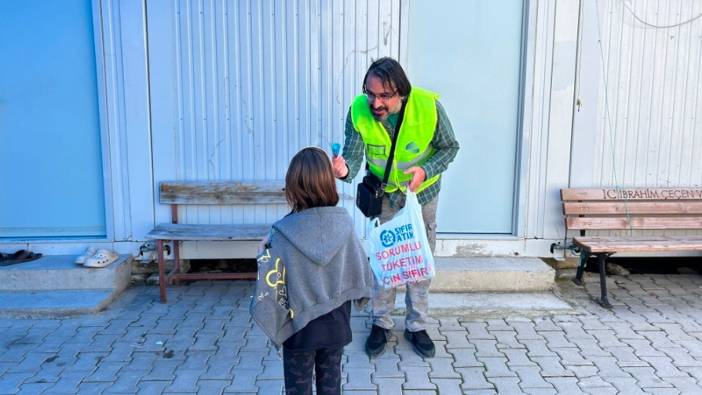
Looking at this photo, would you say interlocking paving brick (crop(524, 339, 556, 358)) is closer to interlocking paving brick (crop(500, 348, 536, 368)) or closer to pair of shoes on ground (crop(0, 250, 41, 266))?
interlocking paving brick (crop(500, 348, 536, 368))

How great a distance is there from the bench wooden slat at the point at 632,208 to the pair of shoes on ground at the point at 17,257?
450cm

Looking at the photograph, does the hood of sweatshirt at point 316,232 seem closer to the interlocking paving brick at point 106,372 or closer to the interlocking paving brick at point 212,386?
the interlocking paving brick at point 212,386

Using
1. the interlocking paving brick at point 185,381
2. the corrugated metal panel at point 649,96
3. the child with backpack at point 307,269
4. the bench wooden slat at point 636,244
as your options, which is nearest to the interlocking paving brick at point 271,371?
the interlocking paving brick at point 185,381

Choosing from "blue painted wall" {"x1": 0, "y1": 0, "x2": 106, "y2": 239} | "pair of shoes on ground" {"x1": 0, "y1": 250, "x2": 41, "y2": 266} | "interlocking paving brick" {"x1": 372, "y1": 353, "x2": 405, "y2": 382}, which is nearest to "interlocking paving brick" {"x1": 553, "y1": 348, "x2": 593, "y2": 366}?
"interlocking paving brick" {"x1": 372, "y1": 353, "x2": 405, "y2": 382}

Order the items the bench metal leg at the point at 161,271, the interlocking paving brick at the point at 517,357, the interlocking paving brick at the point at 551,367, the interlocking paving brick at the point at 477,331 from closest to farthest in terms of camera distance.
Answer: the interlocking paving brick at the point at 551,367 → the interlocking paving brick at the point at 517,357 → the interlocking paving brick at the point at 477,331 → the bench metal leg at the point at 161,271

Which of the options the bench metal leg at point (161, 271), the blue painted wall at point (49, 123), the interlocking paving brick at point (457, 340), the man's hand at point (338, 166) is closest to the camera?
the man's hand at point (338, 166)

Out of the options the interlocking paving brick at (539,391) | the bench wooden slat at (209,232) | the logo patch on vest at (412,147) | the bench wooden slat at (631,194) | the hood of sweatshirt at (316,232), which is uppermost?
the logo patch on vest at (412,147)

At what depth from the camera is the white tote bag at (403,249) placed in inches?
127

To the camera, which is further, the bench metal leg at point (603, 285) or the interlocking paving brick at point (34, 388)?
the bench metal leg at point (603, 285)

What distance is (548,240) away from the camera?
5090 millimetres

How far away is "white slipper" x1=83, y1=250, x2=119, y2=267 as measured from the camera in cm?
463

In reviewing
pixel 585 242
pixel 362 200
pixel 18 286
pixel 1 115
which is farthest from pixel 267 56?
pixel 585 242

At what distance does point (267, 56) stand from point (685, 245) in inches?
146

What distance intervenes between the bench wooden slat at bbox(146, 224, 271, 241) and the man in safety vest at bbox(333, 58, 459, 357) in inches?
57.5
